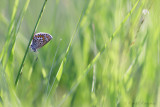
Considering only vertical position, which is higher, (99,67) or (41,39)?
(41,39)

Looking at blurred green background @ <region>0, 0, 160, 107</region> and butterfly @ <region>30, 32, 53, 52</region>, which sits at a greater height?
butterfly @ <region>30, 32, 53, 52</region>

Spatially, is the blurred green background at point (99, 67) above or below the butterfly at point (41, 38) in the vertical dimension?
below

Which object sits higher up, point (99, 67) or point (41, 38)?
point (41, 38)

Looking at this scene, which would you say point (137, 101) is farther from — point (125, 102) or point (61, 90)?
point (61, 90)

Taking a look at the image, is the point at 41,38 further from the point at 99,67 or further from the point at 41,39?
the point at 99,67

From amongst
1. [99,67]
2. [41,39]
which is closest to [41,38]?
[41,39]

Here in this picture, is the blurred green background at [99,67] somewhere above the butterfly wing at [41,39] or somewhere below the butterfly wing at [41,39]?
below

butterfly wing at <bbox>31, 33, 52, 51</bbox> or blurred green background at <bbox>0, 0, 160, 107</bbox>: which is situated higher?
butterfly wing at <bbox>31, 33, 52, 51</bbox>

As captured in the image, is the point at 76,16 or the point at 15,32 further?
the point at 76,16

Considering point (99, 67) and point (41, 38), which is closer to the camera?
point (41, 38)

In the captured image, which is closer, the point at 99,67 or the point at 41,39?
the point at 41,39

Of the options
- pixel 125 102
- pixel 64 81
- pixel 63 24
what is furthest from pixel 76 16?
pixel 125 102
